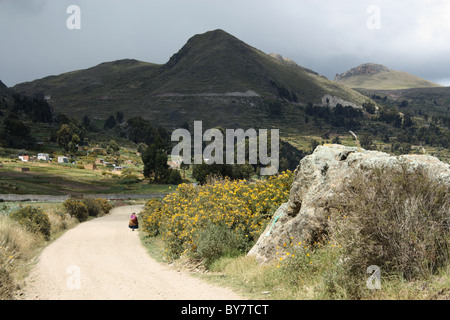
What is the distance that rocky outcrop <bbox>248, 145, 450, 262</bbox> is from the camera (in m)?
7.02

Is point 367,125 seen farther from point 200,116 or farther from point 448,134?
point 200,116

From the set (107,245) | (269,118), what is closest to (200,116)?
(269,118)

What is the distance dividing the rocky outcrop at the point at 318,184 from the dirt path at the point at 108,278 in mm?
1994

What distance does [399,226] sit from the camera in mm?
6020

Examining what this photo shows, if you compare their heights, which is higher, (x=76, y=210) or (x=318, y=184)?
(x=318, y=184)

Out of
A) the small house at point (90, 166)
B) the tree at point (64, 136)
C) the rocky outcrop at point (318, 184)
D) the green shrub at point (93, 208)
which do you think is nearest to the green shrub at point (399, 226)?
the rocky outcrop at point (318, 184)

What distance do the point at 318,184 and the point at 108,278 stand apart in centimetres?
616

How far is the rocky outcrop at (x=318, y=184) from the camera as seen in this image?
23.0 ft

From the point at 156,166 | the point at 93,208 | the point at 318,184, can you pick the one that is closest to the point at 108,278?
the point at 318,184

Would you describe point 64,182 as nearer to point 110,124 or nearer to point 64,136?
point 64,136

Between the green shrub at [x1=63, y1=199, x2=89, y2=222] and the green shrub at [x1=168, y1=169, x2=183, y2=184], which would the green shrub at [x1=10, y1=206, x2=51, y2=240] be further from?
the green shrub at [x1=168, y1=169, x2=183, y2=184]

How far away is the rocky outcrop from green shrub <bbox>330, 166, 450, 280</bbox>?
1.50 feet
